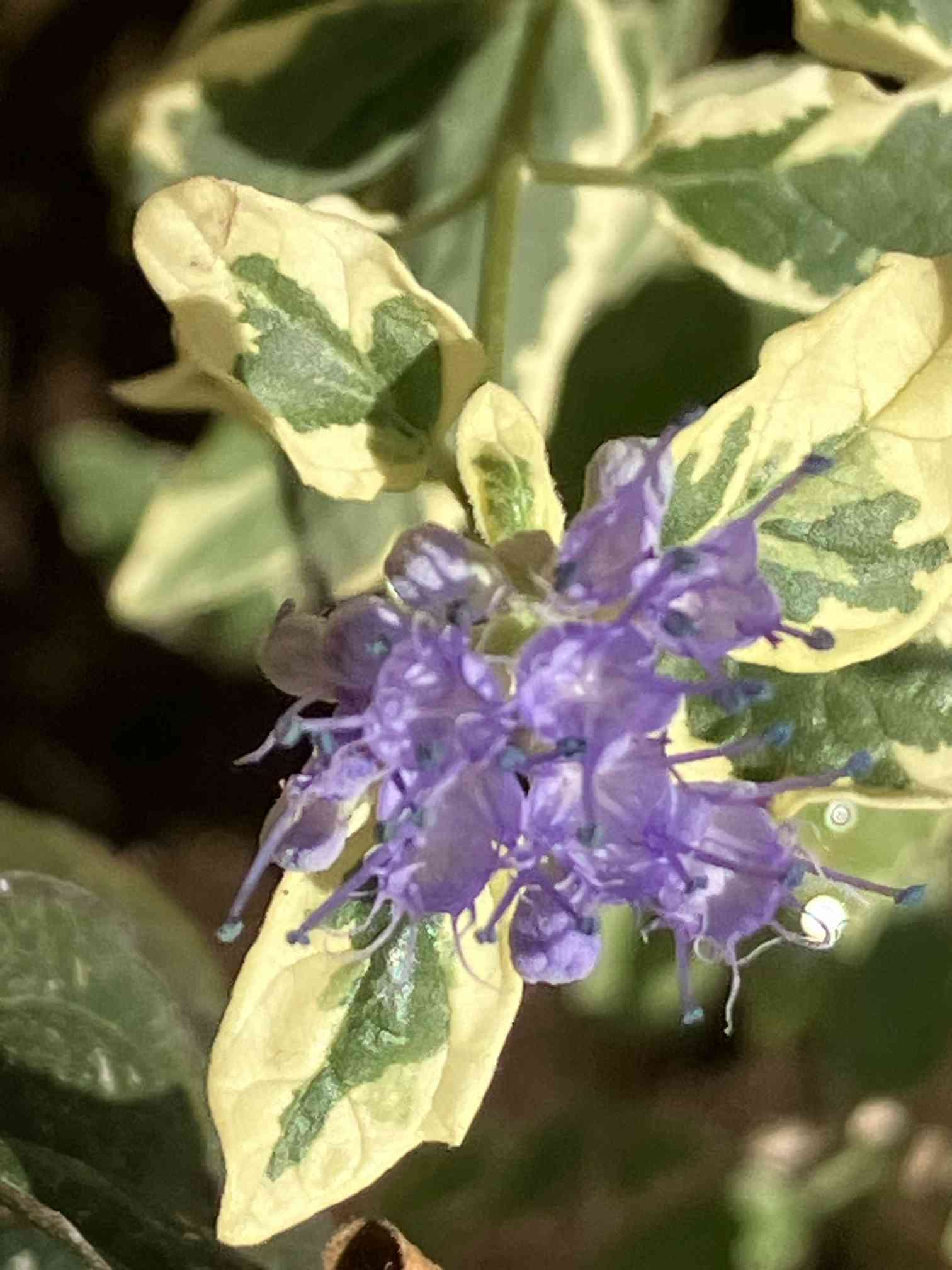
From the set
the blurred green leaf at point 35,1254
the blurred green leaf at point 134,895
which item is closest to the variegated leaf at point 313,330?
the blurred green leaf at point 35,1254

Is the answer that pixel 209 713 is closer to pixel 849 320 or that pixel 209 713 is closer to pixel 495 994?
pixel 495 994

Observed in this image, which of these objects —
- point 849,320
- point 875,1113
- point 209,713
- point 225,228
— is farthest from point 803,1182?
point 225,228

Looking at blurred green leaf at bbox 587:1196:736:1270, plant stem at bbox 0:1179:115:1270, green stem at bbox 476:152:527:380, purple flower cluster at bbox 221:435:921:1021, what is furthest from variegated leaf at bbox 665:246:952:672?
blurred green leaf at bbox 587:1196:736:1270

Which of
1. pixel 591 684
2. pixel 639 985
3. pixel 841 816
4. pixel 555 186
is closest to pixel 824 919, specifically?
pixel 841 816

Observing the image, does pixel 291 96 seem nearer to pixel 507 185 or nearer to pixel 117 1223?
pixel 507 185

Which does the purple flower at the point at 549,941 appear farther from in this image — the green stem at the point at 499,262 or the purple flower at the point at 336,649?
the green stem at the point at 499,262

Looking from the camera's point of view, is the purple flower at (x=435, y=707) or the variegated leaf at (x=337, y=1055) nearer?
the purple flower at (x=435, y=707)
